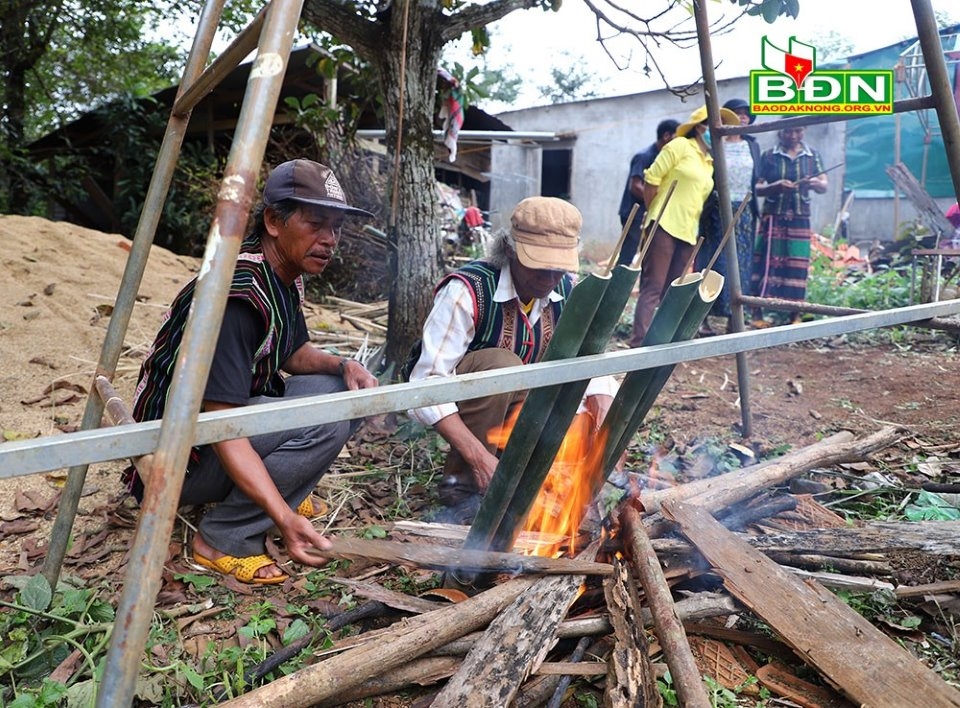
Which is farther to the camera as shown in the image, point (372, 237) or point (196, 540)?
point (372, 237)

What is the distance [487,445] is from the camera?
10.2ft

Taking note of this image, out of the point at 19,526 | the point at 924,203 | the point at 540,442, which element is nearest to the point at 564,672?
the point at 540,442

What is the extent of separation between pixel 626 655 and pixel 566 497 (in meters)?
0.79

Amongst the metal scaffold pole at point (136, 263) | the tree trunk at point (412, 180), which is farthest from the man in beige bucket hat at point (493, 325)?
the tree trunk at point (412, 180)

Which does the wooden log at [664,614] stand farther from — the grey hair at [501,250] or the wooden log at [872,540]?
the grey hair at [501,250]

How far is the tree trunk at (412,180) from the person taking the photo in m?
4.09

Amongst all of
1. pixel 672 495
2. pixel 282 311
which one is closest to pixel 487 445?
pixel 672 495

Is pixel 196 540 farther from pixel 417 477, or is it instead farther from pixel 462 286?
pixel 462 286

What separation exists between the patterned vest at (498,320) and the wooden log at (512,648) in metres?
1.20

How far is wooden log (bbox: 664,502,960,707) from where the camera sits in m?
1.82

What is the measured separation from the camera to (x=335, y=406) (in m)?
1.29

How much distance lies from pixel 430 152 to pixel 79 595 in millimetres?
3174

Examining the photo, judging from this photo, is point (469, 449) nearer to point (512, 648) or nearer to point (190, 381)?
point (512, 648)

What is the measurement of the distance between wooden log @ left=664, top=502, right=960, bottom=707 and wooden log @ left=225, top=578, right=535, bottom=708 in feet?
2.32
